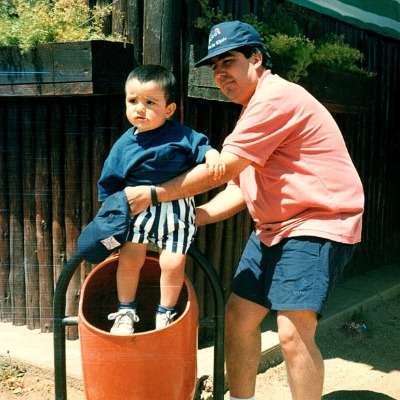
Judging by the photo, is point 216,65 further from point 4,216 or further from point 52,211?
point 4,216

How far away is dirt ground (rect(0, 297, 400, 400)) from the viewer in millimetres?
3738

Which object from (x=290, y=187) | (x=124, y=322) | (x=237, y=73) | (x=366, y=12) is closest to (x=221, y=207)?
(x=290, y=187)

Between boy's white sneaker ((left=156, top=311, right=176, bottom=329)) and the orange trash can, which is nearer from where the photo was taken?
the orange trash can

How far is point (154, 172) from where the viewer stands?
264 cm

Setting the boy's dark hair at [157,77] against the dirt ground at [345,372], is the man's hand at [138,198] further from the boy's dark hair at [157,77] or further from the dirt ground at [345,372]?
the dirt ground at [345,372]

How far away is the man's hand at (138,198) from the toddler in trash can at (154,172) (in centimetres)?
3

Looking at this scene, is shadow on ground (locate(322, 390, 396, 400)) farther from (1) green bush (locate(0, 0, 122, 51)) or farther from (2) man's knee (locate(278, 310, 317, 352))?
(1) green bush (locate(0, 0, 122, 51))

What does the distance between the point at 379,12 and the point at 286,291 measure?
130 inches

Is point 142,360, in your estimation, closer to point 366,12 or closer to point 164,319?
point 164,319

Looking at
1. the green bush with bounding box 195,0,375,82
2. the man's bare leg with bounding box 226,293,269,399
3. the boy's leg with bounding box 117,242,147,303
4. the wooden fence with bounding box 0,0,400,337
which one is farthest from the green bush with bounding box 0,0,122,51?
the man's bare leg with bounding box 226,293,269,399

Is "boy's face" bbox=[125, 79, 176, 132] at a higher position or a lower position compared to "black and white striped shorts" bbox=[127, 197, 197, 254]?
higher

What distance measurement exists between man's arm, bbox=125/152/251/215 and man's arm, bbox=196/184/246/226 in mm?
322

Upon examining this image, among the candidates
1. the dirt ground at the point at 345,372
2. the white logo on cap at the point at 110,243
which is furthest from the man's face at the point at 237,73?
the dirt ground at the point at 345,372

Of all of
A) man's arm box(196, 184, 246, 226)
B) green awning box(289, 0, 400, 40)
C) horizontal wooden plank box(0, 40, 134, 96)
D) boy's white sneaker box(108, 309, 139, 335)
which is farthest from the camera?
green awning box(289, 0, 400, 40)
